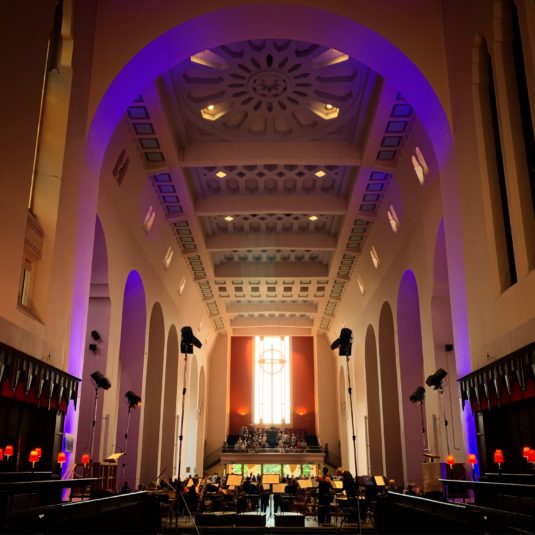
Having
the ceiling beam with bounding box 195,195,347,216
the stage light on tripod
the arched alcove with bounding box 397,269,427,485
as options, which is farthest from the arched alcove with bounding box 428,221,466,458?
the stage light on tripod

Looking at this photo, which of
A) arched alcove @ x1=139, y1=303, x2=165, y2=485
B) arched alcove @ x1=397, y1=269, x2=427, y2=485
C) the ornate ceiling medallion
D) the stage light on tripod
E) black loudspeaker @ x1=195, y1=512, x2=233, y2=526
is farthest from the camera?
arched alcove @ x1=139, y1=303, x2=165, y2=485

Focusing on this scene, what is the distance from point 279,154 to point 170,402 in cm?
1195

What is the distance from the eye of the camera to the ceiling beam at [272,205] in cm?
2019

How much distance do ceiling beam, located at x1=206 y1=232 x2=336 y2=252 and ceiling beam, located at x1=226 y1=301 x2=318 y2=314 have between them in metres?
9.90

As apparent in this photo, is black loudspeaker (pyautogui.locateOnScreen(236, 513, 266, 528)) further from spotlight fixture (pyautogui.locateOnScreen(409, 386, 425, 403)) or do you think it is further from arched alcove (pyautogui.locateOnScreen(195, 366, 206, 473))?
arched alcove (pyautogui.locateOnScreen(195, 366, 206, 473))

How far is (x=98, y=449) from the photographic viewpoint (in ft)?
47.6

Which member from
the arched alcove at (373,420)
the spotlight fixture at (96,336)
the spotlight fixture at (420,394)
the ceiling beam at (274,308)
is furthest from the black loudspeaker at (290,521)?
the ceiling beam at (274,308)

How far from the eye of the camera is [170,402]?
23719 mm

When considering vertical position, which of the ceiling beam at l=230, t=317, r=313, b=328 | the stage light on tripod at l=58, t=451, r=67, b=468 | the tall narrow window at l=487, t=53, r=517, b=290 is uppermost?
the ceiling beam at l=230, t=317, r=313, b=328

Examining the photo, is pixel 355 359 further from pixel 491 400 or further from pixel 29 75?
pixel 29 75

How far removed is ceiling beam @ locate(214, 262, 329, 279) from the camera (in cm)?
2683

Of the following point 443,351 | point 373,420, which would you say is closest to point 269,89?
point 443,351

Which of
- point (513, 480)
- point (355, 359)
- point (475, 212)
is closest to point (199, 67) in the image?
point (475, 212)

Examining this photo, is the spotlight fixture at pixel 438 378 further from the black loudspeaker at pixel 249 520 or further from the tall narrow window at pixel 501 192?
the black loudspeaker at pixel 249 520
